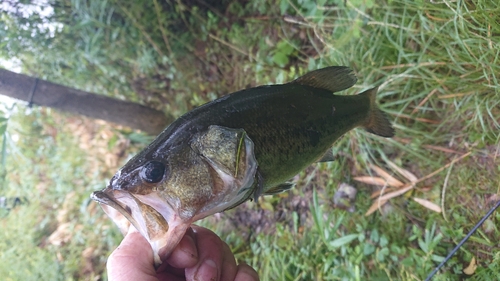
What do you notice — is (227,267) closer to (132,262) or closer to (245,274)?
(245,274)

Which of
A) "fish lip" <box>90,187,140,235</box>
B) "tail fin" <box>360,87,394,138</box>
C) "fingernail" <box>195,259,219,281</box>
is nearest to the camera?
"fish lip" <box>90,187,140,235</box>

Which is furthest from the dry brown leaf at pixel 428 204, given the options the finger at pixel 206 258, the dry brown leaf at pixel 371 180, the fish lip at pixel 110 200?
the fish lip at pixel 110 200

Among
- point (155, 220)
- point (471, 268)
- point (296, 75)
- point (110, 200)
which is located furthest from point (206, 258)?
point (296, 75)

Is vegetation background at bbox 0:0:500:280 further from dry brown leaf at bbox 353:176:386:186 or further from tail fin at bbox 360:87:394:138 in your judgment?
tail fin at bbox 360:87:394:138

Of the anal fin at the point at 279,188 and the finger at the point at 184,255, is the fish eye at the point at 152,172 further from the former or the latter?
the anal fin at the point at 279,188

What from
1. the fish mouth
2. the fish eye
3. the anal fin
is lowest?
the anal fin

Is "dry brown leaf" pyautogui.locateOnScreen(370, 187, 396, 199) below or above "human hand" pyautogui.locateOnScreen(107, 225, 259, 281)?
below

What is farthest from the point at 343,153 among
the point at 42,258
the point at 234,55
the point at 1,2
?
the point at 42,258

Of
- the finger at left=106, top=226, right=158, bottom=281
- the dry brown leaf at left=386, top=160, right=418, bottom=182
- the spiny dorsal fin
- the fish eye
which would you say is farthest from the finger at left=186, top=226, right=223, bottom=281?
the dry brown leaf at left=386, top=160, right=418, bottom=182
